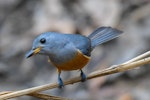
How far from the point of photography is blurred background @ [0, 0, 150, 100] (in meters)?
5.46

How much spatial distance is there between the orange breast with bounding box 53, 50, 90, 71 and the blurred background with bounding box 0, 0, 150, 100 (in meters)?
2.26

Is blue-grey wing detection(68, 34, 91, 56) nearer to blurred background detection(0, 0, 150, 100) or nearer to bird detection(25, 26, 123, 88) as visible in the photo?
bird detection(25, 26, 123, 88)

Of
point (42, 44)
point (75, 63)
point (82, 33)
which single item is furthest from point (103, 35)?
point (82, 33)

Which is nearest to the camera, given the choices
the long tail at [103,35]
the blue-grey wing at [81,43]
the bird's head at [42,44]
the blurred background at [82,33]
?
the bird's head at [42,44]

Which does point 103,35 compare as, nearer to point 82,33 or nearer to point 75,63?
point 75,63

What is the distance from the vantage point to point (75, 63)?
301cm

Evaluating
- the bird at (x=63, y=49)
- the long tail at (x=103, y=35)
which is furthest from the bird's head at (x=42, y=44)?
the long tail at (x=103, y=35)

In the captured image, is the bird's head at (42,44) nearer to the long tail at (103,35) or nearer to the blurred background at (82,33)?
the long tail at (103,35)

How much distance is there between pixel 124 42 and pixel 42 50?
10.6ft

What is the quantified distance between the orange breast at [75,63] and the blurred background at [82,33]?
2264mm

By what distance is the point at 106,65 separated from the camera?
217 inches

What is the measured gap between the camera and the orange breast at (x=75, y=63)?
2.96 metres

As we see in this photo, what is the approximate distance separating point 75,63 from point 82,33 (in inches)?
123

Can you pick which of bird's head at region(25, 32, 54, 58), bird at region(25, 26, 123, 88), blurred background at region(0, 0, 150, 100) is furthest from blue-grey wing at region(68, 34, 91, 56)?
blurred background at region(0, 0, 150, 100)
